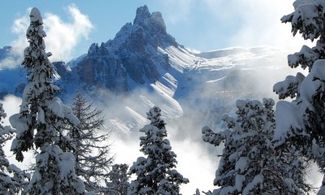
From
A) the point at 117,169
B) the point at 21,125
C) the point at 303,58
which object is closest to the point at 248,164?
the point at 21,125

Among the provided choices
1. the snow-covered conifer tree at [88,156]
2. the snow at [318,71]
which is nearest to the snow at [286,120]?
the snow at [318,71]

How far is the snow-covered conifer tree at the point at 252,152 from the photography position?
16.8 meters

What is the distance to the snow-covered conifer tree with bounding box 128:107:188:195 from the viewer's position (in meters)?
21.1

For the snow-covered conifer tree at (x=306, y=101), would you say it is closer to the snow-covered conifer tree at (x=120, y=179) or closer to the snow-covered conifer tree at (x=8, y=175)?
the snow-covered conifer tree at (x=8, y=175)

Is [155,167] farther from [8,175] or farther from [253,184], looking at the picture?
[253,184]

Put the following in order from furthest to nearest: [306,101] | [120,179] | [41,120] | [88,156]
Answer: [120,179] → [88,156] → [41,120] → [306,101]

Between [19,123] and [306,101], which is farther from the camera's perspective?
[19,123]

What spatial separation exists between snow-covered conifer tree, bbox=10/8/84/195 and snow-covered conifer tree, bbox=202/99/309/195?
446 centimetres

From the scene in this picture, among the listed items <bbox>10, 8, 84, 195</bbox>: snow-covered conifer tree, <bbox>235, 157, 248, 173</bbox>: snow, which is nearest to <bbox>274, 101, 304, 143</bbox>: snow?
<bbox>10, 8, 84, 195</bbox>: snow-covered conifer tree

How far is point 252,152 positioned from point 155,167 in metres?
5.49

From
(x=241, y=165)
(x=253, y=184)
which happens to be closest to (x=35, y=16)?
(x=241, y=165)

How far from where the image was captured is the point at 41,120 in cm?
1500

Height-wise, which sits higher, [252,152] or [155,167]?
[155,167]

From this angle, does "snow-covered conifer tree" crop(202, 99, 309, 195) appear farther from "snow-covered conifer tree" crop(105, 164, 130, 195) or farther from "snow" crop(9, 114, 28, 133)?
"snow-covered conifer tree" crop(105, 164, 130, 195)
